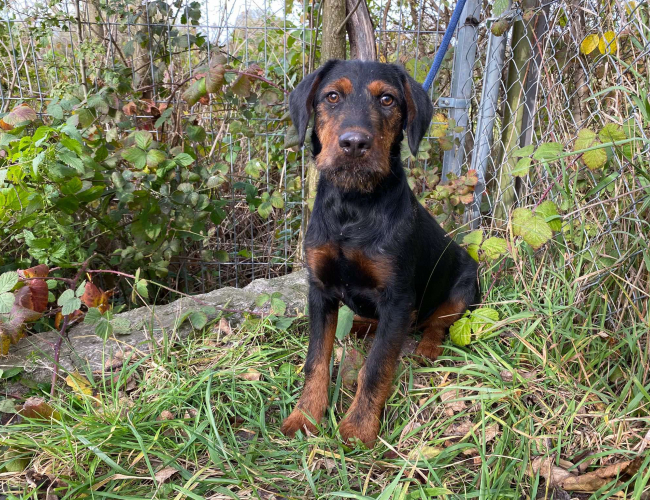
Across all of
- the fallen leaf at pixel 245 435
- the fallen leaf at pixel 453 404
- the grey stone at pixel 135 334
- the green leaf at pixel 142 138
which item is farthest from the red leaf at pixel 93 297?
the fallen leaf at pixel 453 404

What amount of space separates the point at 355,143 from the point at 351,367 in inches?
47.8

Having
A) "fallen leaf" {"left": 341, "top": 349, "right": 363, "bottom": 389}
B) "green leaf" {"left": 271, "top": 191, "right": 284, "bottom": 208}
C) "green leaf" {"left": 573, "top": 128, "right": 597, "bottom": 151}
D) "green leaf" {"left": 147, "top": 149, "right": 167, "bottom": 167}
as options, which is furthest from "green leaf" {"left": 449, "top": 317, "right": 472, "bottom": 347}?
"green leaf" {"left": 147, "top": 149, "right": 167, "bottom": 167}

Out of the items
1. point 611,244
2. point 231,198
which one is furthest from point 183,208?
point 611,244

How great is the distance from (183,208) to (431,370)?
1.88 metres

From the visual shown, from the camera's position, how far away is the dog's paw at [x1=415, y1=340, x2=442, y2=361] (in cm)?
262

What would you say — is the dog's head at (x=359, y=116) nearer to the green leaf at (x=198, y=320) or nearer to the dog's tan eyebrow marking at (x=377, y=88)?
the dog's tan eyebrow marking at (x=377, y=88)

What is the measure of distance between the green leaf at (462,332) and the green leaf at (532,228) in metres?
0.56

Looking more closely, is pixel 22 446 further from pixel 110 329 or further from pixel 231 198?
pixel 231 198

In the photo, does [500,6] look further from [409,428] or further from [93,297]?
[93,297]

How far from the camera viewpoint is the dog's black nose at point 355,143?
1.93 meters

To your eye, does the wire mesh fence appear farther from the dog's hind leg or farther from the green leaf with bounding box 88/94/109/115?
the dog's hind leg

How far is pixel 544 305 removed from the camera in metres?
2.46

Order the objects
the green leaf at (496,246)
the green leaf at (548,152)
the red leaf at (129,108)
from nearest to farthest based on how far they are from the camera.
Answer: the green leaf at (548,152) < the green leaf at (496,246) < the red leaf at (129,108)

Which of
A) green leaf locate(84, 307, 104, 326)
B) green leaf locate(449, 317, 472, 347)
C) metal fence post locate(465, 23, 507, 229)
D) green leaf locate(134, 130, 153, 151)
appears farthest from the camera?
metal fence post locate(465, 23, 507, 229)
